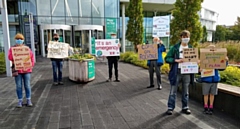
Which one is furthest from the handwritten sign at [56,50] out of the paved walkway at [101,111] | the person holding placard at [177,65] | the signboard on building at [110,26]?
the signboard on building at [110,26]

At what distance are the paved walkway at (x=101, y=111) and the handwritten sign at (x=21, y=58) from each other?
3.62 feet

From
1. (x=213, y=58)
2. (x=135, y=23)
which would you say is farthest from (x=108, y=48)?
(x=135, y=23)

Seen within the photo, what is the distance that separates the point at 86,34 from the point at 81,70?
14013 millimetres

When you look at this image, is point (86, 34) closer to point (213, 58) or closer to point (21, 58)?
point (21, 58)

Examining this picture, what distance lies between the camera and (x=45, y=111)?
4434 mm

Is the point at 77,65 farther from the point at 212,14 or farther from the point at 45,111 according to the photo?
the point at 212,14

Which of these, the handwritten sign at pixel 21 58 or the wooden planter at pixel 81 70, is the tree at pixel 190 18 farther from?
the handwritten sign at pixel 21 58

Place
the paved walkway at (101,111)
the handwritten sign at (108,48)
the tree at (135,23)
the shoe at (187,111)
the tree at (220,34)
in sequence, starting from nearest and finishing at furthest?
the paved walkway at (101,111), the shoe at (187,111), the handwritten sign at (108,48), the tree at (135,23), the tree at (220,34)

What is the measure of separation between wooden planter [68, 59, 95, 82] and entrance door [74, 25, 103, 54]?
499 inches

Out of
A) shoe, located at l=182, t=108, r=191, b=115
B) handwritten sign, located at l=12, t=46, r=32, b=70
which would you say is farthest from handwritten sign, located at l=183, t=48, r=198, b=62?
handwritten sign, located at l=12, t=46, r=32, b=70

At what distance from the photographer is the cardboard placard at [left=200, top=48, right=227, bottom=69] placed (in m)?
4.01

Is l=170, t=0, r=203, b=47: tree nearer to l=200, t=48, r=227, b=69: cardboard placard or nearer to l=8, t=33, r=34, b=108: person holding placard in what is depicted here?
l=200, t=48, r=227, b=69: cardboard placard

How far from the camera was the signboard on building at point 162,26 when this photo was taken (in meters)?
10.9

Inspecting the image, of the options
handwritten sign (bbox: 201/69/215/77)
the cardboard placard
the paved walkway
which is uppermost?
the cardboard placard
